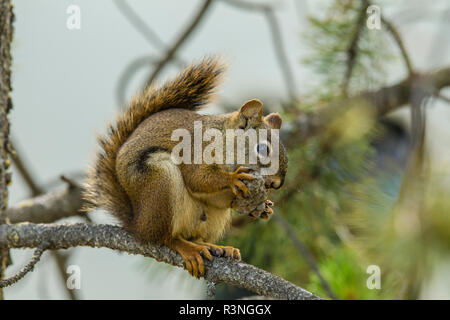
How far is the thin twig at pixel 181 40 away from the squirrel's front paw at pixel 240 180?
27.3 inches

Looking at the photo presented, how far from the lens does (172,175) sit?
1.24 m

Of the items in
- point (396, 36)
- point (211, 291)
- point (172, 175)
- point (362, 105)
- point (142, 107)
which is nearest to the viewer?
point (211, 291)

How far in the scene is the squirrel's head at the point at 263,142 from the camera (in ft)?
3.87

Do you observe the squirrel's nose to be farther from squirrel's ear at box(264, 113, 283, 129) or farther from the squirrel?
squirrel's ear at box(264, 113, 283, 129)

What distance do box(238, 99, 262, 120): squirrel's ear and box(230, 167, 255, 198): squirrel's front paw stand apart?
0.17 m

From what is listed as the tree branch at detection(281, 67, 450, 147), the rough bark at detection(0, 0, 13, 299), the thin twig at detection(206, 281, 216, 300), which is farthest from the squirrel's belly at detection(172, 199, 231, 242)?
the tree branch at detection(281, 67, 450, 147)

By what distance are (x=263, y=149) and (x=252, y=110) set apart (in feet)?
0.38

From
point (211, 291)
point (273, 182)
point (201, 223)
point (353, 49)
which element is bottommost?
point (211, 291)

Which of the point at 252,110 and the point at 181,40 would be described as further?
the point at 181,40

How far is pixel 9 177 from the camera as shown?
1521mm

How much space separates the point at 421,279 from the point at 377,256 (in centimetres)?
20

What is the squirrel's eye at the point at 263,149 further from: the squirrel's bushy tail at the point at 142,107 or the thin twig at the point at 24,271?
the thin twig at the point at 24,271

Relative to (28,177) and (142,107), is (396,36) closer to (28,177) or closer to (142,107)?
(142,107)

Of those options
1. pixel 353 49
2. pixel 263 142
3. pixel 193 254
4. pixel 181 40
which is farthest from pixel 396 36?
pixel 193 254
